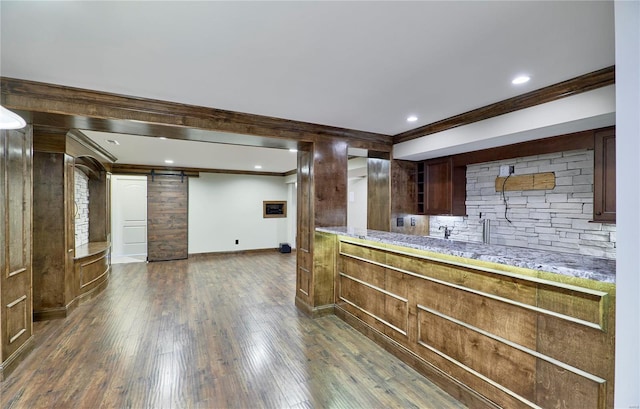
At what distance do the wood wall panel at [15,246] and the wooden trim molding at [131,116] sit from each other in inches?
12.7

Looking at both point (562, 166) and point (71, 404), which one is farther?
point (562, 166)

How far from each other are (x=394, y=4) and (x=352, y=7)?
217mm

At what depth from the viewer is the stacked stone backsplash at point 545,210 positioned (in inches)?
117

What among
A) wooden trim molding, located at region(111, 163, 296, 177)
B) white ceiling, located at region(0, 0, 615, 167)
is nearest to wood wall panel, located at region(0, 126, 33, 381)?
white ceiling, located at region(0, 0, 615, 167)

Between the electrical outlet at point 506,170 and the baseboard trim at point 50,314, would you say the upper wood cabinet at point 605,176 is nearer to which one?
the electrical outlet at point 506,170

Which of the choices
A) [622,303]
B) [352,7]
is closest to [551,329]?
[622,303]

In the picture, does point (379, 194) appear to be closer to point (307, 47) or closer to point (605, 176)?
point (605, 176)

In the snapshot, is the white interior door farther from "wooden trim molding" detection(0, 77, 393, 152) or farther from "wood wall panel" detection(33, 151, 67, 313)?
"wooden trim molding" detection(0, 77, 393, 152)

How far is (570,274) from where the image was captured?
1.40 metres

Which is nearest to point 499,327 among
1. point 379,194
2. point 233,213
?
point 379,194

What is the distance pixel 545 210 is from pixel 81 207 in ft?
23.8

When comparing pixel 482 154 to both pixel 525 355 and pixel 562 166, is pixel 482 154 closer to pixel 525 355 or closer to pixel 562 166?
pixel 562 166

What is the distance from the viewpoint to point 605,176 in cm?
249

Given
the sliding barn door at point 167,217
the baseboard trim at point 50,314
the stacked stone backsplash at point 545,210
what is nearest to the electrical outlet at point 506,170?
the stacked stone backsplash at point 545,210
